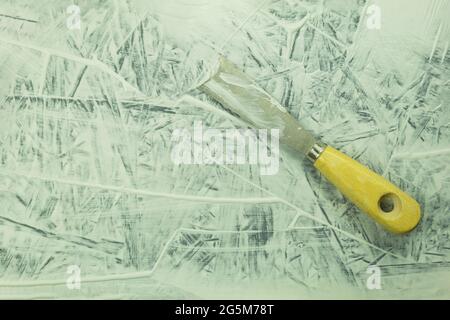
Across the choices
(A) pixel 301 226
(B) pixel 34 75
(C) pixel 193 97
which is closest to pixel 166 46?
(C) pixel 193 97

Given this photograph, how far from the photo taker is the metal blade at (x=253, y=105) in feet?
2.48

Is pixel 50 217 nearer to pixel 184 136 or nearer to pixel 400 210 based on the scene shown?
pixel 184 136

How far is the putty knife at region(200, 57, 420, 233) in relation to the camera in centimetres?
73

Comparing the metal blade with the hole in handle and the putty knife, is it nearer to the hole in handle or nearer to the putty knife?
the putty knife

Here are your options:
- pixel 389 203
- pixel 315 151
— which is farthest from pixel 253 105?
pixel 389 203

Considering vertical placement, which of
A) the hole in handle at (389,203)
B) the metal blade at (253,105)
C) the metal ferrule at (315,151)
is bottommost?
the hole in handle at (389,203)

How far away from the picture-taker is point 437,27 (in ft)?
2.54

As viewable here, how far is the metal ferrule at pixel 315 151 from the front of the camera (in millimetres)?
749

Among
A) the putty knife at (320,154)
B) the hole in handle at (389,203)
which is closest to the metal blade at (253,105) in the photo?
the putty knife at (320,154)

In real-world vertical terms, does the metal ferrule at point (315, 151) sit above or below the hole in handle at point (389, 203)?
above

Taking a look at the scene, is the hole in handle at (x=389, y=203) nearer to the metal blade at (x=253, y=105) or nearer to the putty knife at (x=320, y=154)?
the putty knife at (x=320, y=154)

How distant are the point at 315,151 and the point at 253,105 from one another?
102 millimetres

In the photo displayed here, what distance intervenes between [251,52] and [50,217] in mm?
355

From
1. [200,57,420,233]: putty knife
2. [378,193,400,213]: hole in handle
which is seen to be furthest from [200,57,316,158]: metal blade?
[378,193,400,213]: hole in handle
